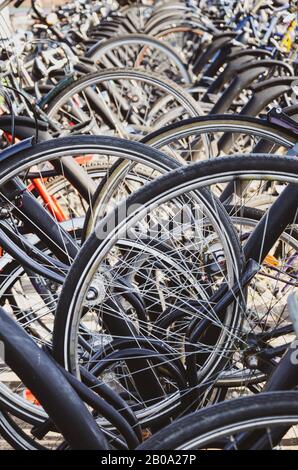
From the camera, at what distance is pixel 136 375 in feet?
10.0

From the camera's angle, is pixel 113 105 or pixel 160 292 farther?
pixel 113 105

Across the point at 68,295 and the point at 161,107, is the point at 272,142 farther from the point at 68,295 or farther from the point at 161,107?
the point at 161,107

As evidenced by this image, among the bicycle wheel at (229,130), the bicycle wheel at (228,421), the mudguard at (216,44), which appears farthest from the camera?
the mudguard at (216,44)

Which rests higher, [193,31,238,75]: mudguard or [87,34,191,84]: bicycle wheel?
[87,34,191,84]: bicycle wheel

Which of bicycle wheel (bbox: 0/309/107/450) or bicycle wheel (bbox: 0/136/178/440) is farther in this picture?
bicycle wheel (bbox: 0/136/178/440)

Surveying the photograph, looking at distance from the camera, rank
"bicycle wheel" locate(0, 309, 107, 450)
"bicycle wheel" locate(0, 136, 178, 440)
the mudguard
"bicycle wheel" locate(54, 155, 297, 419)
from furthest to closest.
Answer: the mudguard → "bicycle wheel" locate(0, 136, 178, 440) → "bicycle wheel" locate(54, 155, 297, 419) → "bicycle wheel" locate(0, 309, 107, 450)


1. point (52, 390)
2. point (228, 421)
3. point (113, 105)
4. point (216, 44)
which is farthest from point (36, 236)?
point (216, 44)

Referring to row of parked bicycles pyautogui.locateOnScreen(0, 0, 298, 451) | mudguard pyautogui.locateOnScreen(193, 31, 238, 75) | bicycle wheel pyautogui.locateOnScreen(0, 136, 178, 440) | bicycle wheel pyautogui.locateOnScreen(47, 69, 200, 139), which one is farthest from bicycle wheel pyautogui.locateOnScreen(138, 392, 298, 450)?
mudguard pyautogui.locateOnScreen(193, 31, 238, 75)

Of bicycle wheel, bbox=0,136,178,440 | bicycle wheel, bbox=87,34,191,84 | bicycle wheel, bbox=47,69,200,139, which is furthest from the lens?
bicycle wheel, bbox=87,34,191,84

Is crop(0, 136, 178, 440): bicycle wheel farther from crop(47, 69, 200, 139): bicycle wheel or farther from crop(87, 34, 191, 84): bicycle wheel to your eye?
crop(87, 34, 191, 84): bicycle wheel

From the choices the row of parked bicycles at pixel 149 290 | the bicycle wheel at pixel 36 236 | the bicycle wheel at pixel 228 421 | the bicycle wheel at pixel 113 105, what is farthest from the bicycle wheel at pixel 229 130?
the bicycle wheel at pixel 228 421

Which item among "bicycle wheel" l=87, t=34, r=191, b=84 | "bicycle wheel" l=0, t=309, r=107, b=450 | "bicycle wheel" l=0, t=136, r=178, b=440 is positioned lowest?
"bicycle wheel" l=0, t=309, r=107, b=450

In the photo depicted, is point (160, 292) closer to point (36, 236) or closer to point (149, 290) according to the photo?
point (149, 290)

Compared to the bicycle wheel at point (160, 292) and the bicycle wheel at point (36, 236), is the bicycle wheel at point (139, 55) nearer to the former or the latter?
the bicycle wheel at point (36, 236)
